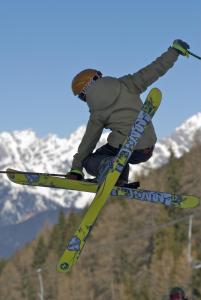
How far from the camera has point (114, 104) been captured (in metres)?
8.75

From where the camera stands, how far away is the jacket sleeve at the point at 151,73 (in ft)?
28.6

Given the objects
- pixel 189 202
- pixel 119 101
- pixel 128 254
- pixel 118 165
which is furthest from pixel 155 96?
pixel 128 254

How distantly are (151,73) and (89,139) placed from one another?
1.16 meters

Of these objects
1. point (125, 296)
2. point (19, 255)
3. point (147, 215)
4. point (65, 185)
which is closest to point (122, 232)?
point (147, 215)

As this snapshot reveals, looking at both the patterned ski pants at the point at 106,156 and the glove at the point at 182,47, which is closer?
the glove at the point at 182,47

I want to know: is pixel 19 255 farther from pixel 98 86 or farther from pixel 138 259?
pixel 98 86

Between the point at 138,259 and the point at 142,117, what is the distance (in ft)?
367

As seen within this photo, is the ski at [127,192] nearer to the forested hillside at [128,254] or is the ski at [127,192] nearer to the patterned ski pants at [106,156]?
the patterned ski pants at [106,156]

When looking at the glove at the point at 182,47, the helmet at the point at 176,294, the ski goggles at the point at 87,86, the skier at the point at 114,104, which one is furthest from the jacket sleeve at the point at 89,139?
the helmet at the point at 176,294

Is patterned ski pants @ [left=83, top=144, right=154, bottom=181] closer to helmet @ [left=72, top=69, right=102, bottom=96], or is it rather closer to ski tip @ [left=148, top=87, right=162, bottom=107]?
ski tip @ [left=148, top=87, right=162, bottom=107]

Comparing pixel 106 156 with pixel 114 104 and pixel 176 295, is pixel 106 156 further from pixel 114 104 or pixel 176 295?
pixel 176 295

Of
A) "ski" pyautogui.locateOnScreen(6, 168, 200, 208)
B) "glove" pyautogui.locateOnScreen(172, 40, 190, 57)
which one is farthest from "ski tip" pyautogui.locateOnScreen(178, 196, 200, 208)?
"glove" pyautogui.locateOnScreen(172, 40, 190, 57)

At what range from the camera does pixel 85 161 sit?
30.1 feet

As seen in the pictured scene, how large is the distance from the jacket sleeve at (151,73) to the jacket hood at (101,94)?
240mm
